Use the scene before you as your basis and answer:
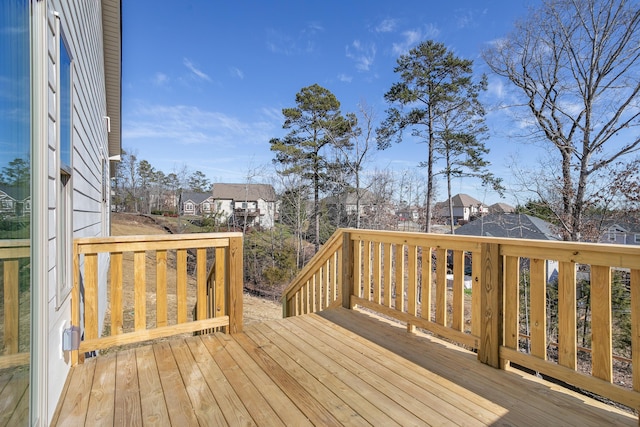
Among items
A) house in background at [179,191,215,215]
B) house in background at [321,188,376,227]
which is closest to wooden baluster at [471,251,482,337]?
house in background at [321,188,376,227]

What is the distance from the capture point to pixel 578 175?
A: 9.13 meters

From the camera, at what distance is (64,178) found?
254 centimetres

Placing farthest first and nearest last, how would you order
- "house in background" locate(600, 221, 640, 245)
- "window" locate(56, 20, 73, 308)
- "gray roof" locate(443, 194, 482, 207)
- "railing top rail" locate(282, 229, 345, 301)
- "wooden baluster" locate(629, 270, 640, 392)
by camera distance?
"gray roof" locate(443, 194, 482, 207), "house in background" locate(600, 221, 640, 245), "railing top rail" locate(282, 229, 345, 301), "window" locate(56, 20, 73, 308), "wooden baluster" locate(629, 270, 640, 392)

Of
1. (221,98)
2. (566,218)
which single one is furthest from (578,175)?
(221,98)

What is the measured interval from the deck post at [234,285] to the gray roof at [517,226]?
352 inches

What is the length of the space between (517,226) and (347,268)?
10036 mm

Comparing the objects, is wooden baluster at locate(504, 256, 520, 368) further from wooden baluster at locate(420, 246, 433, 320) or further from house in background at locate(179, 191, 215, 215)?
house in background at locate(179, 191, 215, 215)

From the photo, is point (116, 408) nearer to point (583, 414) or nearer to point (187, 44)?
point (583, 414)

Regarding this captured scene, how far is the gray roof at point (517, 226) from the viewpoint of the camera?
10875 millimetres

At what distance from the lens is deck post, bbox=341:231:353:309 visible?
12.3 feet

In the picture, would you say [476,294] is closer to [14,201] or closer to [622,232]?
[14,201]

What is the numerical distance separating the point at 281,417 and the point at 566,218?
33.7 feet

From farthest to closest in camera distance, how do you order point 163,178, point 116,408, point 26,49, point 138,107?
point 163,178 < point 138,107 < point 116,408 < point 26,49

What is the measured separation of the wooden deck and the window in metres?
0.68
